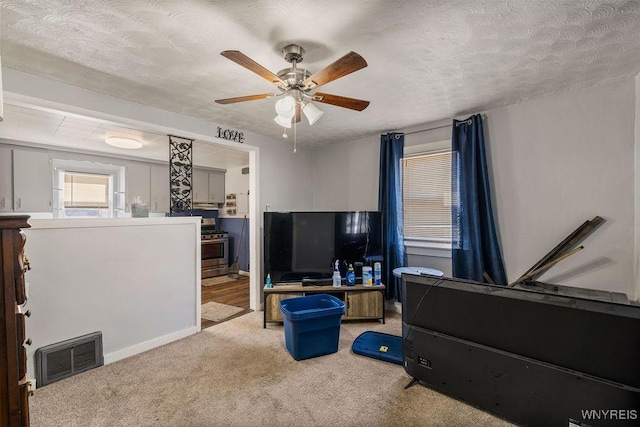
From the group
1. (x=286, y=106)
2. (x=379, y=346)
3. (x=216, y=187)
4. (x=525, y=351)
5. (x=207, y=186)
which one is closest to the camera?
(x=525, y=351)

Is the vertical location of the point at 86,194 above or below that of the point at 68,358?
above

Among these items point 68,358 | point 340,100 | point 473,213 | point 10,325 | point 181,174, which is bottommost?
point 68,358

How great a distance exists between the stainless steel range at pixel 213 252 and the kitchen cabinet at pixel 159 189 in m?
0.90

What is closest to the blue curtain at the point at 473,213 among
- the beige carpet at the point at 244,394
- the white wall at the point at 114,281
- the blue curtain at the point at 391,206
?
the blue curtain at the point at 391,206

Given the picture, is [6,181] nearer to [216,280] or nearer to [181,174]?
[181,174]

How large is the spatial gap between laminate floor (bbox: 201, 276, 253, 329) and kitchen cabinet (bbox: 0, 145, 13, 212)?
280 cm

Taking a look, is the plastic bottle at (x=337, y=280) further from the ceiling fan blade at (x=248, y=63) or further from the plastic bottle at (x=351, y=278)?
the ceiling fan blade at (x=248, y=63)

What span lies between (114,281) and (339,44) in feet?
9.00

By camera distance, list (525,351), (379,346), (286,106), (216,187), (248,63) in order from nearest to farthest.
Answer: (248,63)
(525,351)
(286,106)
(379,346)
(216,187)

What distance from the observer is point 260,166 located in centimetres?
400

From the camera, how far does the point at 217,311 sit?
3.93m

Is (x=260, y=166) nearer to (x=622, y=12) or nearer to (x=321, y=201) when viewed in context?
(x=321, y=201)

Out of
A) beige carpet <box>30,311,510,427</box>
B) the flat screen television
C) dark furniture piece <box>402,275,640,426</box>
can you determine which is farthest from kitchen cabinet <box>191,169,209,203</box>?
dark furniture piece <box>402,275,640,426</box>

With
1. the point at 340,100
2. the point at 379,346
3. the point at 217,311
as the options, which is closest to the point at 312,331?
the point at 379,346
